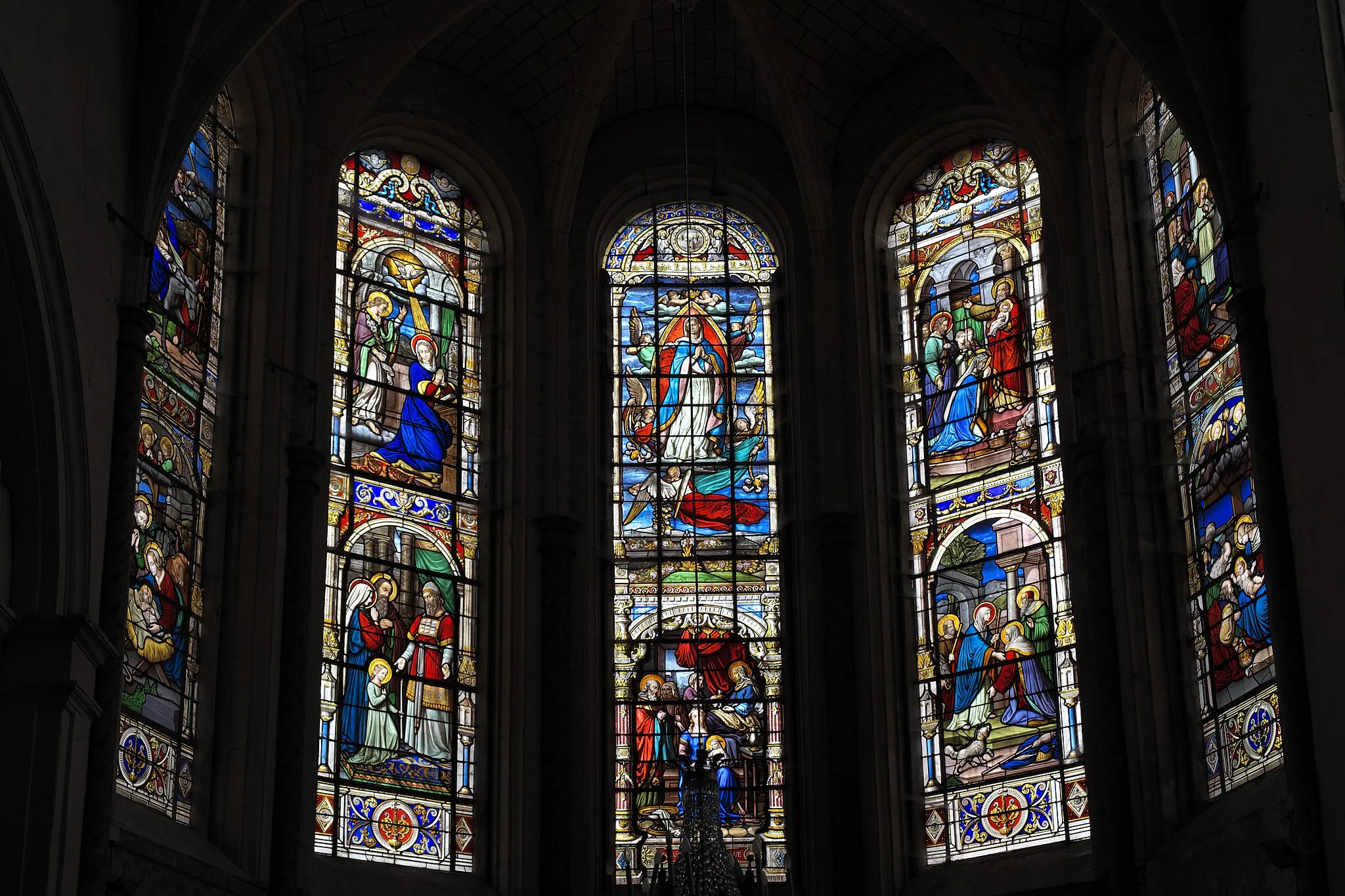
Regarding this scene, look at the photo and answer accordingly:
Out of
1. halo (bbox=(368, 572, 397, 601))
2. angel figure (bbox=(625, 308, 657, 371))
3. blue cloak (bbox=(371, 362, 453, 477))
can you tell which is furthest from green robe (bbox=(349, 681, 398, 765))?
angel figure (bbox=(625, 308, 657, 371))

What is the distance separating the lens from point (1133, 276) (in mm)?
15352

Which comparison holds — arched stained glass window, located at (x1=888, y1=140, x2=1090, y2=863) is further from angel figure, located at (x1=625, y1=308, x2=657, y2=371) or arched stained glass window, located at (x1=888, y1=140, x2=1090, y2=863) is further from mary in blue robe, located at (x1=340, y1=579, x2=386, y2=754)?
mary in blue robe, located at (x1=340, y1=579, x2=386, y2=754)

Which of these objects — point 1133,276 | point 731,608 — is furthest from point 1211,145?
point 731,608

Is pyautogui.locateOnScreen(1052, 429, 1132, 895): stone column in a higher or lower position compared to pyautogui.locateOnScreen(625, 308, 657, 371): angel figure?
lower

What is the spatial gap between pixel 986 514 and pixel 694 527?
2.23 metres

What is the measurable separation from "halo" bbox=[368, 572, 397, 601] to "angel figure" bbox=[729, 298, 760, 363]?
11.1 ft

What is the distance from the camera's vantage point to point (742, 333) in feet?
56.9

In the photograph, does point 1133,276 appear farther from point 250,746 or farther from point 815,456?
point 250,746

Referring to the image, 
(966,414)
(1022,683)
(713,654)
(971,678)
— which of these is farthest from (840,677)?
(966,414)

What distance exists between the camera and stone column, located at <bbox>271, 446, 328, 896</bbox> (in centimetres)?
1375

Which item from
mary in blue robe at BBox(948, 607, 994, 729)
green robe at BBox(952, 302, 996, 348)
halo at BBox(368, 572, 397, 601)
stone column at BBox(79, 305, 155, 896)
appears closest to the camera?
stone column at BBox(79, 305, 155, 896)

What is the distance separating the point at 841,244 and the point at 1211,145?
4083 mm

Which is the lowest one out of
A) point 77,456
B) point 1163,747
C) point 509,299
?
point 1163,747

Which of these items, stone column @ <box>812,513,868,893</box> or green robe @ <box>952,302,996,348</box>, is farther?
green robe @ <box>952,302,996,348</box>
